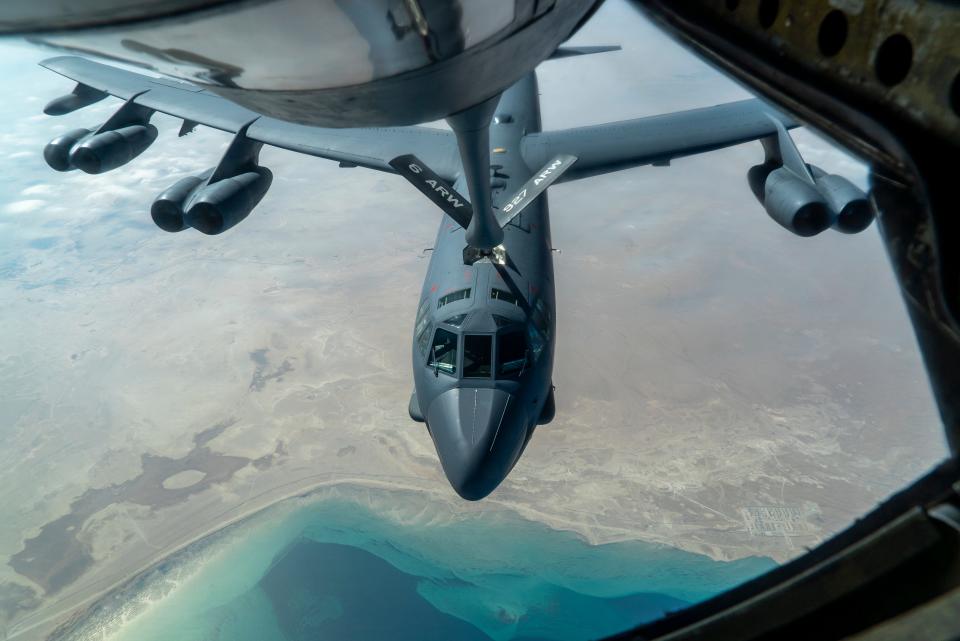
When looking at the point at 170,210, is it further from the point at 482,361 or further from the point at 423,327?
the point at 482,361

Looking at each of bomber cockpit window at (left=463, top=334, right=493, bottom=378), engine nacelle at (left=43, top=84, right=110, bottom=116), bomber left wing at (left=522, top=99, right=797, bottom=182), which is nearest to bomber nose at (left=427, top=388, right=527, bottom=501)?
bomber cockpit window at (left=463, top=334, right=493, bottom=378)

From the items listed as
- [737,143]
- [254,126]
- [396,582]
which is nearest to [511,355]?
[737,143]

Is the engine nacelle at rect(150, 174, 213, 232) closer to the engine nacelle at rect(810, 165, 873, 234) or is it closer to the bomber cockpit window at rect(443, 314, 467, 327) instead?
the bomber cockpit window at rect(443, 314, 467, 327)

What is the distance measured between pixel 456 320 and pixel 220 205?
10.5m

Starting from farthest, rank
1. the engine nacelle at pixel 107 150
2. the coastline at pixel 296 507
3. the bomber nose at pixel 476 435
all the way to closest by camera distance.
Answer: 1. the coastline at pixel 296 507
2. the engine nacelle at pixel 107 150
3. the bomber nose at pixel 476 435

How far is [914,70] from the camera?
231 cm

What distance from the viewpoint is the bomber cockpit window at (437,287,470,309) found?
14.5 meters

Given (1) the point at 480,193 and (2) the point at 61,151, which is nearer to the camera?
(1) the point at 480,193

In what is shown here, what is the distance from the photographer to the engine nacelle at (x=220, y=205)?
18734 millimetres

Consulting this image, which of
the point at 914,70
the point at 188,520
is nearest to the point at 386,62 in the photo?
the point at 914,70

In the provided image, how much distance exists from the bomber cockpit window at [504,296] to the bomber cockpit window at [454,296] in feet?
2.27

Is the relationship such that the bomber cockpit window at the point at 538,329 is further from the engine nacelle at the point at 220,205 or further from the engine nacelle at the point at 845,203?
the engine nacelle at the point at 220,205

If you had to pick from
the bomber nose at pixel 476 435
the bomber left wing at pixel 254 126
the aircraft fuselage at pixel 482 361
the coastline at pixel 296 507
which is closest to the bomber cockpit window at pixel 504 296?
the aircraft fuselage at pixel 482 361

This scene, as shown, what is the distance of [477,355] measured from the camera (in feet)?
45.5
